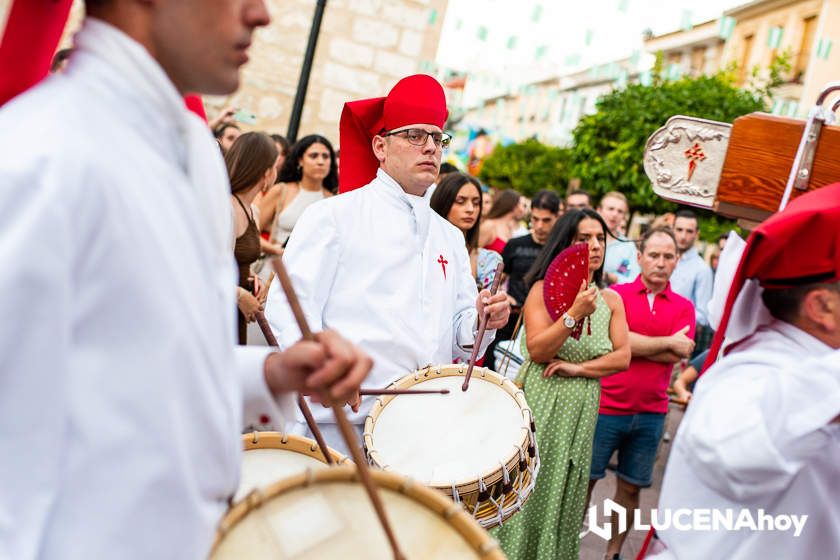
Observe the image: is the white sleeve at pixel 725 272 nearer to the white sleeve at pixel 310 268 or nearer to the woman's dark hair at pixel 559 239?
the white sleeve at pixel 310 268

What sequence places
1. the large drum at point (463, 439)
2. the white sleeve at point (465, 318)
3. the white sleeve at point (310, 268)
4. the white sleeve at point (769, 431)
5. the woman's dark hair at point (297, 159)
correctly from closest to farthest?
the white sleeve at point (769, 431) < the large drum at point (463, 439) < the white sleeve at point (310, 268) < the white sleeve at point (465, 318) < the woman's dark hair at point (297, 159)

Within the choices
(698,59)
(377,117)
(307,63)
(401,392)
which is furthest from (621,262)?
(698,59)

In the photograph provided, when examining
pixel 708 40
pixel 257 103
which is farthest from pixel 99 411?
pixel 708 40

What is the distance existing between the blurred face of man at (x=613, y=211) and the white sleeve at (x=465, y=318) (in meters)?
4.89

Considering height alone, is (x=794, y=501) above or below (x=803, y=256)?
below

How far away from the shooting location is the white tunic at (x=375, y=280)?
3.76 meters

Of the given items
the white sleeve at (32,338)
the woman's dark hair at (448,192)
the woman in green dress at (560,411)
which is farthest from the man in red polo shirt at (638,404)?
the white sleeve at (32,338)

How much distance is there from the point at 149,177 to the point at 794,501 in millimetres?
1823

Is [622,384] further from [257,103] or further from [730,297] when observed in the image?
[257,103]

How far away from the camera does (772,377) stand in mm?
2238

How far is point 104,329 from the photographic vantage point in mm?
1222

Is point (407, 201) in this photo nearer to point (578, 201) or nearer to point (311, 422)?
point (311, 422)

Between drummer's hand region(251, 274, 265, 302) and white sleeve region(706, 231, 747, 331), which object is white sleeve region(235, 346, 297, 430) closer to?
white sleeve region(706, 231, 747, 331)

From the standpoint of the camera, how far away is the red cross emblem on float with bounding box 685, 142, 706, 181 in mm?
2572
